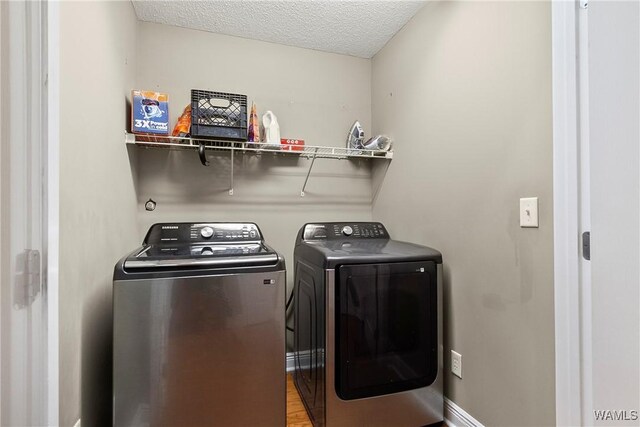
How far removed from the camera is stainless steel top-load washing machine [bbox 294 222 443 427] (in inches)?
55.0

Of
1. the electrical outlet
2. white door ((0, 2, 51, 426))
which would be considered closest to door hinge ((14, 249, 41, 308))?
white door ((0, 2, 51, 426))

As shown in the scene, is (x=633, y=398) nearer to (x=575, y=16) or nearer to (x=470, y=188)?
(x=470, y=188)

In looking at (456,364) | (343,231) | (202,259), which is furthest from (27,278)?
(456,364)

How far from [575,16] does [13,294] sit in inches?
71.0

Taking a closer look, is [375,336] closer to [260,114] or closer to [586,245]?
[586,245]

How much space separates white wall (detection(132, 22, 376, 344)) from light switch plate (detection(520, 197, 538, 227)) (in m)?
1.32

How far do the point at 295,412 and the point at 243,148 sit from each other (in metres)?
1.65

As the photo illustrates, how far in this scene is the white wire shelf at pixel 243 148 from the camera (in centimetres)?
179

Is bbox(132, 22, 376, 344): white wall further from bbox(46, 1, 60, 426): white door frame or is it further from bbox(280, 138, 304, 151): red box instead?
bbox(46, 1, 60, 426): white door frame

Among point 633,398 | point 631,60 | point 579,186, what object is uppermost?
point 631,60

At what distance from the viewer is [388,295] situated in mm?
1467

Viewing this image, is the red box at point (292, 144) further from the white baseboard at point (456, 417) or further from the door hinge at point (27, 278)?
the white baseboard at point (456, 417)

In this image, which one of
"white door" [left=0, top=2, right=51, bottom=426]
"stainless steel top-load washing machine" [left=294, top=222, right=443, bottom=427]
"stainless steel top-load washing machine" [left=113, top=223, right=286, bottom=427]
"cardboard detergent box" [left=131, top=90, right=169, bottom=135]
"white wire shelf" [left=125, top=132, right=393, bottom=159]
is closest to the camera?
"white door" [left=0, top=2, right=51, bottom=426]

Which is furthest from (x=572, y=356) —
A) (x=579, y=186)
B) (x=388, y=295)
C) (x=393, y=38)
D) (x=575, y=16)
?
(x=393, y=38)
